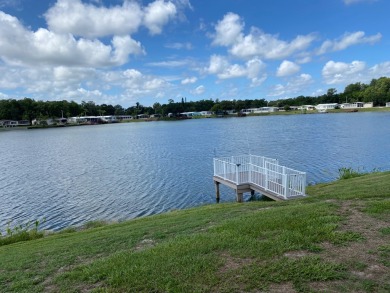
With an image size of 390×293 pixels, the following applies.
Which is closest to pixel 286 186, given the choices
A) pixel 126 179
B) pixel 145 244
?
pixel 145 244

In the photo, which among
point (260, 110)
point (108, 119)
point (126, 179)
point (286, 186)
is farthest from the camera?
point (260, 110)

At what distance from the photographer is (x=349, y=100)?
531 ft

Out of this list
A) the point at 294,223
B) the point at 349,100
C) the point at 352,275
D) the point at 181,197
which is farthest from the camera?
the point at 349,100

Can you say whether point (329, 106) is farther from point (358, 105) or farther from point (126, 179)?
point (126, 179)

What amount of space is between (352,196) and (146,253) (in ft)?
23.7

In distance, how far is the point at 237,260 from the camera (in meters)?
5.53

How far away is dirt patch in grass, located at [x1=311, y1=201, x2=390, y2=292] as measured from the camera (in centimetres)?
471

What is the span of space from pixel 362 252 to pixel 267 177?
1069 centimetres

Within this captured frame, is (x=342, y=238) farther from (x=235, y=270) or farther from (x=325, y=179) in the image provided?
(x=325, y=179)

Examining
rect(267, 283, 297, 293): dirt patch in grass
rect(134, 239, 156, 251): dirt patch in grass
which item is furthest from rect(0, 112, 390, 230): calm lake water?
rect(267, 283, 297, 293): dirt patch in grass

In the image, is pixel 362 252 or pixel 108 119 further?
pixel 108 119

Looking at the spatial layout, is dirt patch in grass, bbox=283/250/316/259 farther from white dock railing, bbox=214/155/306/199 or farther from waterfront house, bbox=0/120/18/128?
waterfront house, bbox=0/120/18/128

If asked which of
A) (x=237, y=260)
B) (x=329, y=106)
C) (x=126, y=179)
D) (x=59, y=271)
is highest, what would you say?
(x=329, y=106)

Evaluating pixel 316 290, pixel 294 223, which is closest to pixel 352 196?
pixel 294 223
